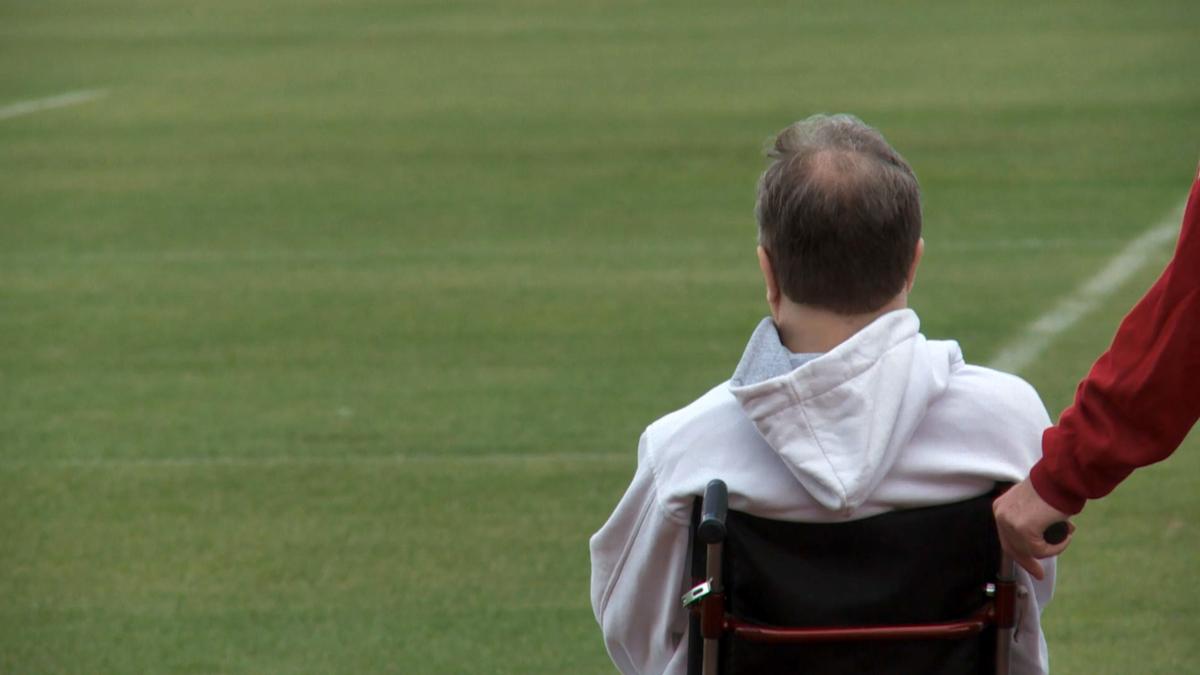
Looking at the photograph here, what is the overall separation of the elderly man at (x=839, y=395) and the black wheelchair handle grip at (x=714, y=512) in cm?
5

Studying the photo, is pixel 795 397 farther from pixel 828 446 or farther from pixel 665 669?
pixel 665 669

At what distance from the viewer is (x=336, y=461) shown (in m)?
6.46

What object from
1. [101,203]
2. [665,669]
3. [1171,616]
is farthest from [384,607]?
[101,203]

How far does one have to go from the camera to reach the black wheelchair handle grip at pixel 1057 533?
2.43m

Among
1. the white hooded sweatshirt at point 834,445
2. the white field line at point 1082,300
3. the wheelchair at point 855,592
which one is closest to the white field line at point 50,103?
the white field line at point 1082,300

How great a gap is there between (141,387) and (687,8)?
19.4 m

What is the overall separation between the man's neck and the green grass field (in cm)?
238

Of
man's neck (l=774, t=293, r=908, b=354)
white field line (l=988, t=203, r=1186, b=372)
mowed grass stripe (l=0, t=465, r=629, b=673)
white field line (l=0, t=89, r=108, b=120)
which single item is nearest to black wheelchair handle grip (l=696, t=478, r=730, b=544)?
man's neck (l=774, t=293, r=908, b=354)

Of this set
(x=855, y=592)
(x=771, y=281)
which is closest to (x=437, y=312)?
(x=771, y=281)

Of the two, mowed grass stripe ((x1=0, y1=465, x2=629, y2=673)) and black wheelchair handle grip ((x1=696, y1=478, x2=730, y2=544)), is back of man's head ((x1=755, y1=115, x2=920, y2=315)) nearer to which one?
black wheelchair handle grip ((x1=696, y1=478, x2=730, y2=544))

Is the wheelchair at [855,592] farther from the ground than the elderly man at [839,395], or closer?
closer

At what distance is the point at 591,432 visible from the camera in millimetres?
6688

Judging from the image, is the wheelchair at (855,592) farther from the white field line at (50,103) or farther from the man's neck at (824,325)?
the white field line at (50,103)

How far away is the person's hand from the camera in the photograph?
7.93 ft
